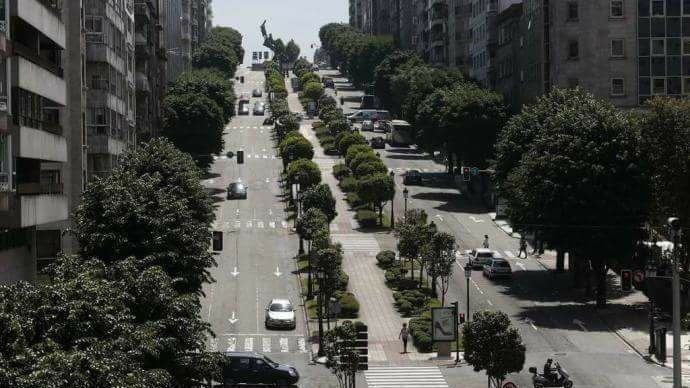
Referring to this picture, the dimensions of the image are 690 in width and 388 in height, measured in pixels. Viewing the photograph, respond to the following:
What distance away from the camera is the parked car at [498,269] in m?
96.0

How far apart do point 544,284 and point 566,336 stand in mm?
18531

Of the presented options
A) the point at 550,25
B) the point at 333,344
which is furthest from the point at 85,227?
the point at 550,25

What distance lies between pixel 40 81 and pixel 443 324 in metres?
29.2

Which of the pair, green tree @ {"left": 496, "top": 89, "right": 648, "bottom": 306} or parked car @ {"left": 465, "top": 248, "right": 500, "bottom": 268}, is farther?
parked car @ {"left": 465, "top": 248, "right": 500, "bottom": 268}

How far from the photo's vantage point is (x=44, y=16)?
1984 inches

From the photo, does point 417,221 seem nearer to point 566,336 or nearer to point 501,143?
point 501,143

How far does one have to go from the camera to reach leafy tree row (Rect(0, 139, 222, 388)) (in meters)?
29.1

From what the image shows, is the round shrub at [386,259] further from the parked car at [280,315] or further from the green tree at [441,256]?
the parked car at [280,315]

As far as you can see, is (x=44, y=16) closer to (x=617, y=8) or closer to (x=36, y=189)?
(x=36, y=189)

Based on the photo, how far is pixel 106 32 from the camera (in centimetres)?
8612

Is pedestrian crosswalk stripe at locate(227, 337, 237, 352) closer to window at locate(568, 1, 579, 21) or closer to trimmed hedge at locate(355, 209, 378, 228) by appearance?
trimmed hedge at locate(355, 209, 378, 228)

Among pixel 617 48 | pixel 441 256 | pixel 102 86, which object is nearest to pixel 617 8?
pixel 617 48

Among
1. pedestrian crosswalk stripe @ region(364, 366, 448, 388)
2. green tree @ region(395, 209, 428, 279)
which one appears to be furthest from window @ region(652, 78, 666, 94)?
pedestrian crosswalk stripe @ region(364, 366, 448, 388)

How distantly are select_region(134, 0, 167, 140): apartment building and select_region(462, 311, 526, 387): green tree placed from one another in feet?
216
